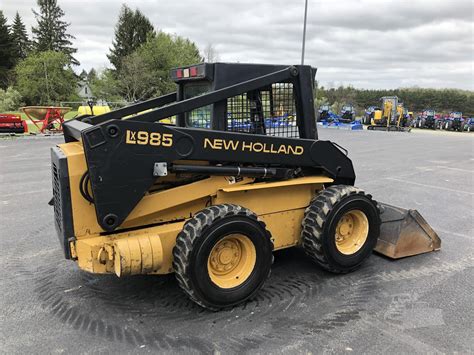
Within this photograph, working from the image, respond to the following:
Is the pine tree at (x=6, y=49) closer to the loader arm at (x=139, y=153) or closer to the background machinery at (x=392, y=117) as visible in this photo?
the background machinery at (x=392, y=117)

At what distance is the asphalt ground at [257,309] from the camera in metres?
3.04

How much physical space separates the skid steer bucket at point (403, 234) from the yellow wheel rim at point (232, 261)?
1931 millimetres

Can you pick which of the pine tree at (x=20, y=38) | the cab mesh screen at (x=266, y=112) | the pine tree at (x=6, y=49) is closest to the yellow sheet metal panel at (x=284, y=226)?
the cab mesh screen at (x=266, y=112)

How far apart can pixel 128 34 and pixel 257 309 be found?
194 ft

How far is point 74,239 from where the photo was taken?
333 centimetres

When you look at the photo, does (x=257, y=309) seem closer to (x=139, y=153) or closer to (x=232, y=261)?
(x=232, y=261)

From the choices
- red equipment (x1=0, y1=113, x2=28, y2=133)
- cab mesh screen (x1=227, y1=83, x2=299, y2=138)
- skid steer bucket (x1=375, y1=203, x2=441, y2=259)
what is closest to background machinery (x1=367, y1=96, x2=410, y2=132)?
red equipment (x1=0, y1=113, x2=28, y2=133)

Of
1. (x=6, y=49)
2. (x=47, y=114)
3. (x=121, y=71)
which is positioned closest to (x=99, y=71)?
(x=121, y=71)

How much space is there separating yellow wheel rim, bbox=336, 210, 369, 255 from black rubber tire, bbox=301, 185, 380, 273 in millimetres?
59

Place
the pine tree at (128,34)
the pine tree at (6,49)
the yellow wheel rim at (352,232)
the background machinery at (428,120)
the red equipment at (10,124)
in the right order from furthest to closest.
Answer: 1. the pine tree at (6,49)
2. the pine tree at (128,34)
3. the background machinery at (428,120)
4. the red equipment at (10,124)
5. the yellow wheel rim at (352,232)

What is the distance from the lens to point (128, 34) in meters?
56.5

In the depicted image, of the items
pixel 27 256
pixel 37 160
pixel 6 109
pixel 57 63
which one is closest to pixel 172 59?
pixel 57 63

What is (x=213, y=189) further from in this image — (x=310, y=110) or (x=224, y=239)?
(x=310, y=110)

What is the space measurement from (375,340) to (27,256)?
3832 millimetres
